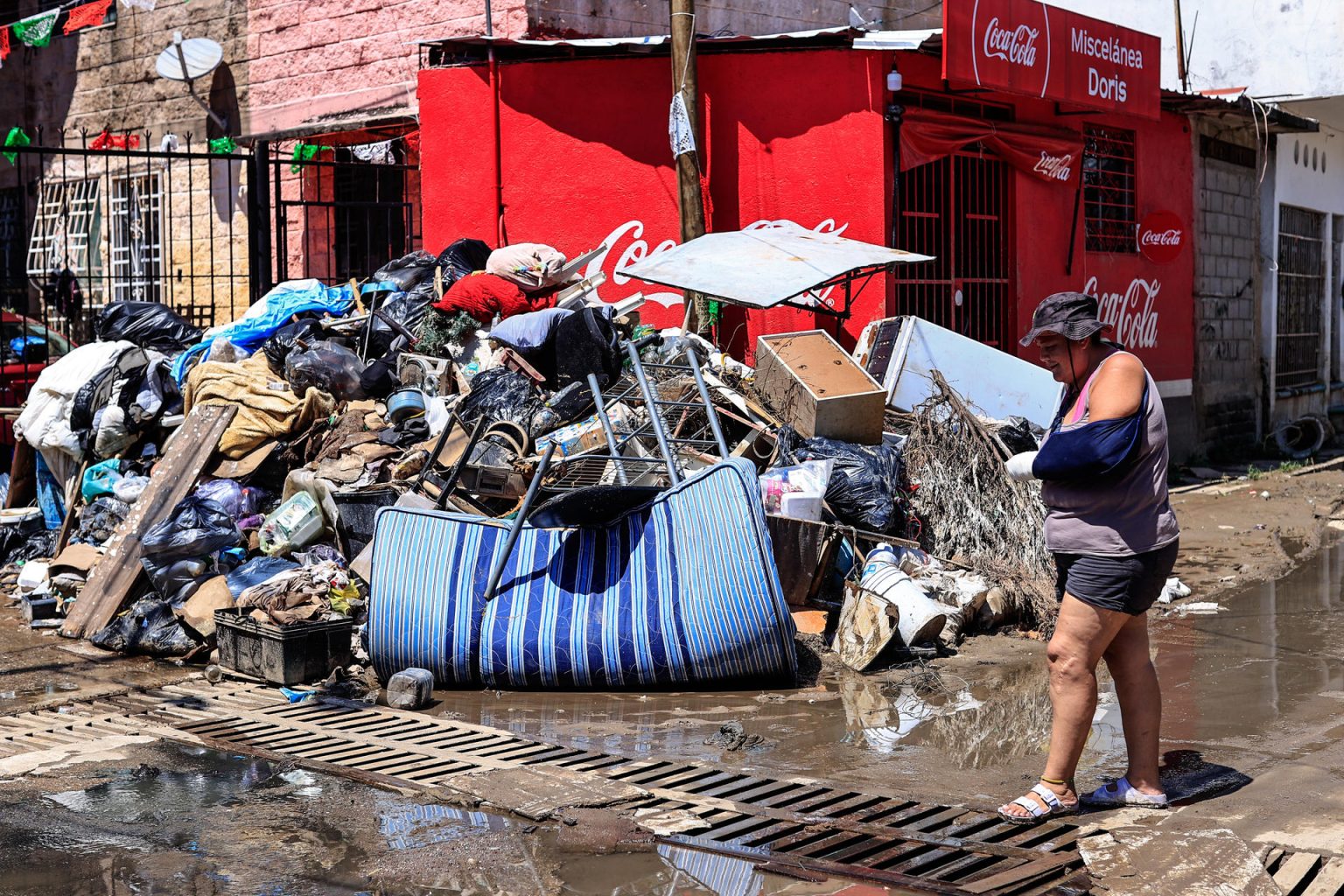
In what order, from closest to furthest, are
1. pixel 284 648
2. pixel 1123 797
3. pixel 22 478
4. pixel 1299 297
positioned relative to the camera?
pixel 1123 797 → pixel 284 648 → pixel 22 478 → pixel 1299 297

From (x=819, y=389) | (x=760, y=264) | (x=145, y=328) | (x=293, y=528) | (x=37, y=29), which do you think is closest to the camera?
(x=293, y=528)

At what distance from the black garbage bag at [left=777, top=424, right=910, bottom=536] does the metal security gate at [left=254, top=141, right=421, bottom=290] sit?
20.9 feet

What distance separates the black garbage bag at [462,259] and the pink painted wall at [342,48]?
214 centimetres

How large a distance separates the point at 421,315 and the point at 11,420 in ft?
12.0

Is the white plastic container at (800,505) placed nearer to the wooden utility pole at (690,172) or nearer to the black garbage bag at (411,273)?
the wooden utility pole at (690,172)

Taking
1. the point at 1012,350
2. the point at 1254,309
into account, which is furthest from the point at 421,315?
the point at 1254,309

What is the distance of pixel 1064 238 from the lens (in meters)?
13.1

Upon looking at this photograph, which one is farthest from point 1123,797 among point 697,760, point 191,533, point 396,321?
point 396,321

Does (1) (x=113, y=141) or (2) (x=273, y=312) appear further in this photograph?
(1) (x=113, y=141)

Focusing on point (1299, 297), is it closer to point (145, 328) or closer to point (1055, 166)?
point (1055, 166)

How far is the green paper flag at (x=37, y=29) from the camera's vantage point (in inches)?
617

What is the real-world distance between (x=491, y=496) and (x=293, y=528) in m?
1.19

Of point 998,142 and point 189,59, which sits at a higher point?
point 189,59

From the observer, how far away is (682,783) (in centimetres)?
517
